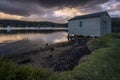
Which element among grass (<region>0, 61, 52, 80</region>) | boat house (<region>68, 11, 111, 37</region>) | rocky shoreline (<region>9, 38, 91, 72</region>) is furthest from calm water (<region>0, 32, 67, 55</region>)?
grass (<region>0, 61, 52, 80</region>)

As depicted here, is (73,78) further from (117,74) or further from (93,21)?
(93,21)

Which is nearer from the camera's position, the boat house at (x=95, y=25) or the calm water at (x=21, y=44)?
the calm water at (x=21, y=44)

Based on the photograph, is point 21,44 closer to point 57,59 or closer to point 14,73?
point 57,59

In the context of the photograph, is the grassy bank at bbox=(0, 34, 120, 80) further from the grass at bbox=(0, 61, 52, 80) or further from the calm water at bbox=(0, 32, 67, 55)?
the calm water at bbox=(0, 32, 67, 55)

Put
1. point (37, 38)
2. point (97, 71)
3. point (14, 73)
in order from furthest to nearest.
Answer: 1. point (37, 38)
2. point (97, 71)
3. point (14, 73)

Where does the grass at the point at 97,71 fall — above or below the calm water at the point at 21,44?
above

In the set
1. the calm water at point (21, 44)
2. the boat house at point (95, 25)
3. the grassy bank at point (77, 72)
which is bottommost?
the calm water at point (21, 44)

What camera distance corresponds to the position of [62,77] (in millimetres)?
8070

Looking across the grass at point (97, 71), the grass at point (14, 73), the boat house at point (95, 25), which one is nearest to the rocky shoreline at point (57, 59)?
the grass at point (97, 71)

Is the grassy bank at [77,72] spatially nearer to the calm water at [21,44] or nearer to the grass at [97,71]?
the grass at [97,71]

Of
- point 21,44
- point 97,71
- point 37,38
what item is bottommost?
point 21,44

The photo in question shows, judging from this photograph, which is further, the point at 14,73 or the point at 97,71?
the point at 97,71

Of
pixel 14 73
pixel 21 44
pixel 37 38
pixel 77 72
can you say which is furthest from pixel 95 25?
pixel 37 38

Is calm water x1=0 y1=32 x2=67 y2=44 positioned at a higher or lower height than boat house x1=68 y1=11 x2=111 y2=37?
lower
